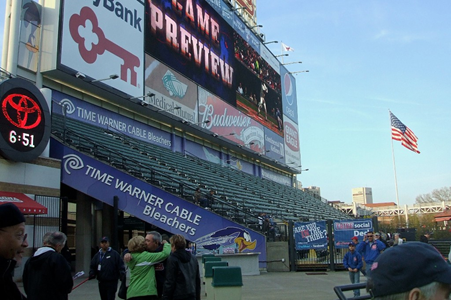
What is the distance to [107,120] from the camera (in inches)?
929

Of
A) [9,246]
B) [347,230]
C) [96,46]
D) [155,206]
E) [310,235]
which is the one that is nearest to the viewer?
[9,246]

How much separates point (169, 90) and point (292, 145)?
23922 mm

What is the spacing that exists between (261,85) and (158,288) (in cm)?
3509

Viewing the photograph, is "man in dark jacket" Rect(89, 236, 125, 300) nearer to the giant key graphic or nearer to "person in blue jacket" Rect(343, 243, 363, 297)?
"person in blue jacket" Rect(343, 243, 363, 297)

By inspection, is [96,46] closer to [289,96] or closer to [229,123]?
[229,123]

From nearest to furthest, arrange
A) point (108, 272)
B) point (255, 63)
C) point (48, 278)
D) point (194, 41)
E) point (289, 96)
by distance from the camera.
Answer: point (48, 278), point (108, 272), point (194, 41), point (255, 63), point (289, 96)

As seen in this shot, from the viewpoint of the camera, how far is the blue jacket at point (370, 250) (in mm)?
11660

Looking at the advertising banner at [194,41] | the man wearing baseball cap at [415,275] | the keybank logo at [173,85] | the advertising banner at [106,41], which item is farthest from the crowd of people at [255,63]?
the man wearing baseball cap at [415,275]

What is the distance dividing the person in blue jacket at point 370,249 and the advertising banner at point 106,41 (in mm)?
13889

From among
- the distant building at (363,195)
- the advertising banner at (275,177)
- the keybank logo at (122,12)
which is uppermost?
the distant building at (363,195)

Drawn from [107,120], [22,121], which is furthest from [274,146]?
[22,121]

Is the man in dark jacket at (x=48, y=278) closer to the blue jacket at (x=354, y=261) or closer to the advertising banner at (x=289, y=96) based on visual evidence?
the blue jacket at (x=354, y=261)

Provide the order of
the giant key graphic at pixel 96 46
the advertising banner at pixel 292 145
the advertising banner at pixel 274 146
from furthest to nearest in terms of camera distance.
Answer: the advertising banner at pixel 292 145, the advertising banner at pixel 274 146, the giant key graphic at pixel 96 46

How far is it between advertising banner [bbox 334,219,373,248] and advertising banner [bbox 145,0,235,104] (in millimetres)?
13741
